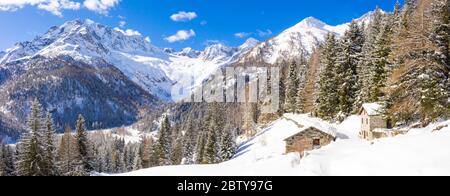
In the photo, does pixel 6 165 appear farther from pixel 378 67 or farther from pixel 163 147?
pixel 378 67

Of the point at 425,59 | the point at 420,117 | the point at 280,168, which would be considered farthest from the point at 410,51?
the point at 280,168

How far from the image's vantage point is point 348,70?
197ft

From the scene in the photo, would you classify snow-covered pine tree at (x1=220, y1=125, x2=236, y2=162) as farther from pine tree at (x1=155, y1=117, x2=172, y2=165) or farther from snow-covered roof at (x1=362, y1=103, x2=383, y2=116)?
snow-covered roof at (x1=362, y1=103, x2=383, y2=116)

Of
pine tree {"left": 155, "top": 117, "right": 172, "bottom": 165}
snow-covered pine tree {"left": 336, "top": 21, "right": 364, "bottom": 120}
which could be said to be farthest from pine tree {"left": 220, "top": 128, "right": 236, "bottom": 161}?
snow-covered pine tree {"left": 336, "top": 21, "right": 364, "bottom": 120}

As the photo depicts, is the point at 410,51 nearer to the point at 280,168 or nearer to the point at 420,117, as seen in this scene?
the point at 420,117

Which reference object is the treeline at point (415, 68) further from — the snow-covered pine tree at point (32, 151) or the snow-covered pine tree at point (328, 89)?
the snow-covered pine tree at point (32, 151)

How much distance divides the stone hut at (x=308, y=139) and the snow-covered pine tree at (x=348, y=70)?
855cm

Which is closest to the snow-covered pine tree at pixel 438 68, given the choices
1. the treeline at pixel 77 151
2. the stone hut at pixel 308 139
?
the stone hut at pixel 308 139

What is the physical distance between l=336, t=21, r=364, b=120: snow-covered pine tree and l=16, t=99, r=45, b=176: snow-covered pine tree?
38.4 m

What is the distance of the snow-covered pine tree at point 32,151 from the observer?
3384 cm

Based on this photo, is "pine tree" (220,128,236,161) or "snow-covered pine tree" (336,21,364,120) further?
"pine tree" (220,128,236,161)

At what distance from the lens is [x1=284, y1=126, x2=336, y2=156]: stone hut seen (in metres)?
50.8

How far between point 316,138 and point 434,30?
20.4 meters

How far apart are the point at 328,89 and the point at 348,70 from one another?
3.97 m
